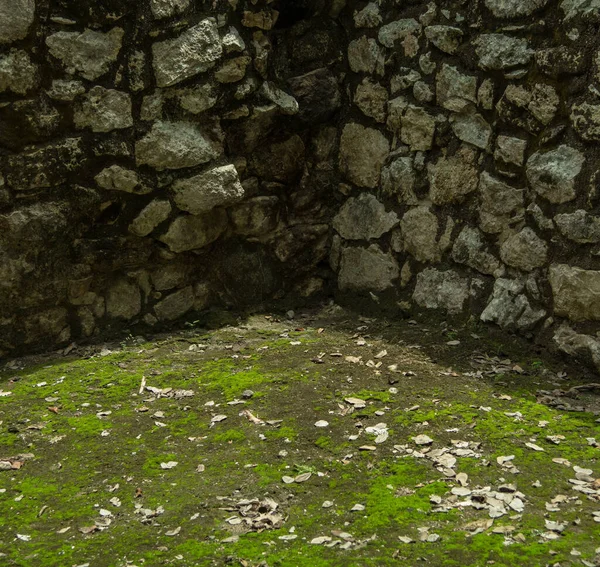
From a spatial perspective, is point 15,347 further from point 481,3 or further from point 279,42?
point 481,3

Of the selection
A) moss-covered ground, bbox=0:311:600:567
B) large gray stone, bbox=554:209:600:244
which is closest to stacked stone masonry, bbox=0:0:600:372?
large gray stone, bbox=554:209:600:244

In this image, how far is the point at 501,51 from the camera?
4512mm

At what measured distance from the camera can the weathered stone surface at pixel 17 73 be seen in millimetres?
4473

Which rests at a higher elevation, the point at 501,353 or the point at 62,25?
the point at 62,25

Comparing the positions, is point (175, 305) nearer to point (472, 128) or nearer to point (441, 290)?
point (441, 290)

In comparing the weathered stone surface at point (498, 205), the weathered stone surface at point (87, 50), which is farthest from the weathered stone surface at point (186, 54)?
the weathered stone surface at point (498, 205)

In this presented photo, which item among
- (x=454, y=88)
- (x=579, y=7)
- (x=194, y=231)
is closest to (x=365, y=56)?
(x=454, y=88)

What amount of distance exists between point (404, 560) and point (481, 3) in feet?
11.1

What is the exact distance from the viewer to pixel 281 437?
3723 millimetres

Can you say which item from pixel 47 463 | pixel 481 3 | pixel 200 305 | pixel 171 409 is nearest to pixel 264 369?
pixel 171 409

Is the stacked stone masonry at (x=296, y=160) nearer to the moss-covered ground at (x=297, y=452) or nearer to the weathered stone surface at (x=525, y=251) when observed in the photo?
the weathered stone surface at (x=525, y=251)

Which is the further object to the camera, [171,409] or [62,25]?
[62,25]

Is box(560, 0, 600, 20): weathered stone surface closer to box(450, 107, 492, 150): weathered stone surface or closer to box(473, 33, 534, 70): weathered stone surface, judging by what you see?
box(473, 33, 534, 70): weathered stone surface

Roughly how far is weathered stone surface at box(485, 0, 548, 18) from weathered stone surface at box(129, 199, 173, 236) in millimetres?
2379
